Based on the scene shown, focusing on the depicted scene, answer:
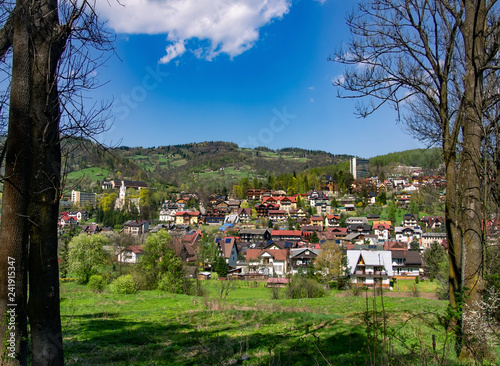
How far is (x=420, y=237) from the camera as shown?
55.8 m

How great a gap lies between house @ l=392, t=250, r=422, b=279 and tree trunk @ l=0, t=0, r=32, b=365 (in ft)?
132

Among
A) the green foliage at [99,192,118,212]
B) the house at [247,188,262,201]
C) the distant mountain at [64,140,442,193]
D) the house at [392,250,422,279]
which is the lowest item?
the house at [392,250,422,279]

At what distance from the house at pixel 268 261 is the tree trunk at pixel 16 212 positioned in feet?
119

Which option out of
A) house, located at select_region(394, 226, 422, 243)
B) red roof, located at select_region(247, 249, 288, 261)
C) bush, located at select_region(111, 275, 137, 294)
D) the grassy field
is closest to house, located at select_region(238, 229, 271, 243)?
A: red roof, located at select_region(247, 249, 288, 261)

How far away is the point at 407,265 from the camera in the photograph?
3781 cm

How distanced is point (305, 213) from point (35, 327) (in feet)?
246

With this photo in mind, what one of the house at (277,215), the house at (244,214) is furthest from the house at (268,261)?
the house at (244,214)

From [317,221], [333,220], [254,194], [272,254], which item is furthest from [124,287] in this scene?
[254,194]

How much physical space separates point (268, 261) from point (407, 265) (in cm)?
1615

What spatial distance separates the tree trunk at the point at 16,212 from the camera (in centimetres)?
311

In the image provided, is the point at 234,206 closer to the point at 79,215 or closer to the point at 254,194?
the point at 254,194

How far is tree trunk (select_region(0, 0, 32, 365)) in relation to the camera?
10.2ft

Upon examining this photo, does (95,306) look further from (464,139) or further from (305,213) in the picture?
(305,213)

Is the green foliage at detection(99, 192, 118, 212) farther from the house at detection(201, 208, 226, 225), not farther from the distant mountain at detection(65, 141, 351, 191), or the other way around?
the house at detection(201, 208, 226, 225)
